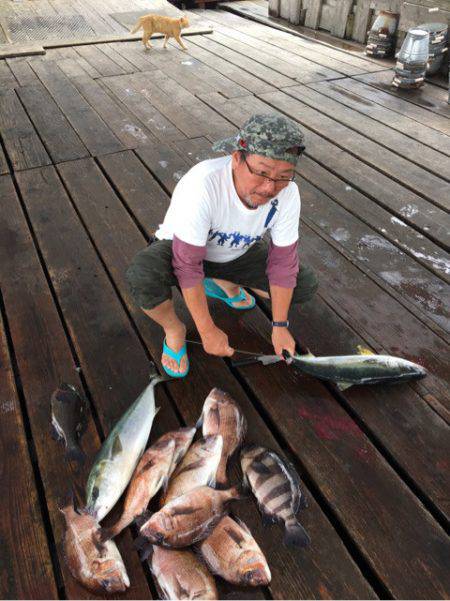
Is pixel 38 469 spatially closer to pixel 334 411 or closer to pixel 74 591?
pixel 74 591

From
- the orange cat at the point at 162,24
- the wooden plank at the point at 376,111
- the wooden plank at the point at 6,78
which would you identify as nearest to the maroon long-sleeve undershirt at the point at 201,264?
the wooden plank at the point at 376,111

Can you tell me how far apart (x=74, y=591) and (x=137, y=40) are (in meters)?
7.24

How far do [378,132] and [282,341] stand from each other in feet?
10.1

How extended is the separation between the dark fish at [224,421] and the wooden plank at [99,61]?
504cm

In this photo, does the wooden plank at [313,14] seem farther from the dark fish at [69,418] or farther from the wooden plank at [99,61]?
the dark fish at [69,418]

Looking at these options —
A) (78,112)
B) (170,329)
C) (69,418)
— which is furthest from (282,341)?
(78,112)

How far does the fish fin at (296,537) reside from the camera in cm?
160

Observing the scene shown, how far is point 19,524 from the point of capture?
1.64 metres

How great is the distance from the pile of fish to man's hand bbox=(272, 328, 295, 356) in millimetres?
403

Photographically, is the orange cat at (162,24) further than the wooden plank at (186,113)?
Yes

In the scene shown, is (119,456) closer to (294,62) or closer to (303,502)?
(303,502)

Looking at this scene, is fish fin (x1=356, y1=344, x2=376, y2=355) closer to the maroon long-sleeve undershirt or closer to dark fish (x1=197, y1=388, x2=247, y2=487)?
the maroon long-sleeve undershirt

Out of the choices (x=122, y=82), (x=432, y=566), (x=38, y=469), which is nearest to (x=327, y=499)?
(x=432, y=566)

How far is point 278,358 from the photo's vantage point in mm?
2244
